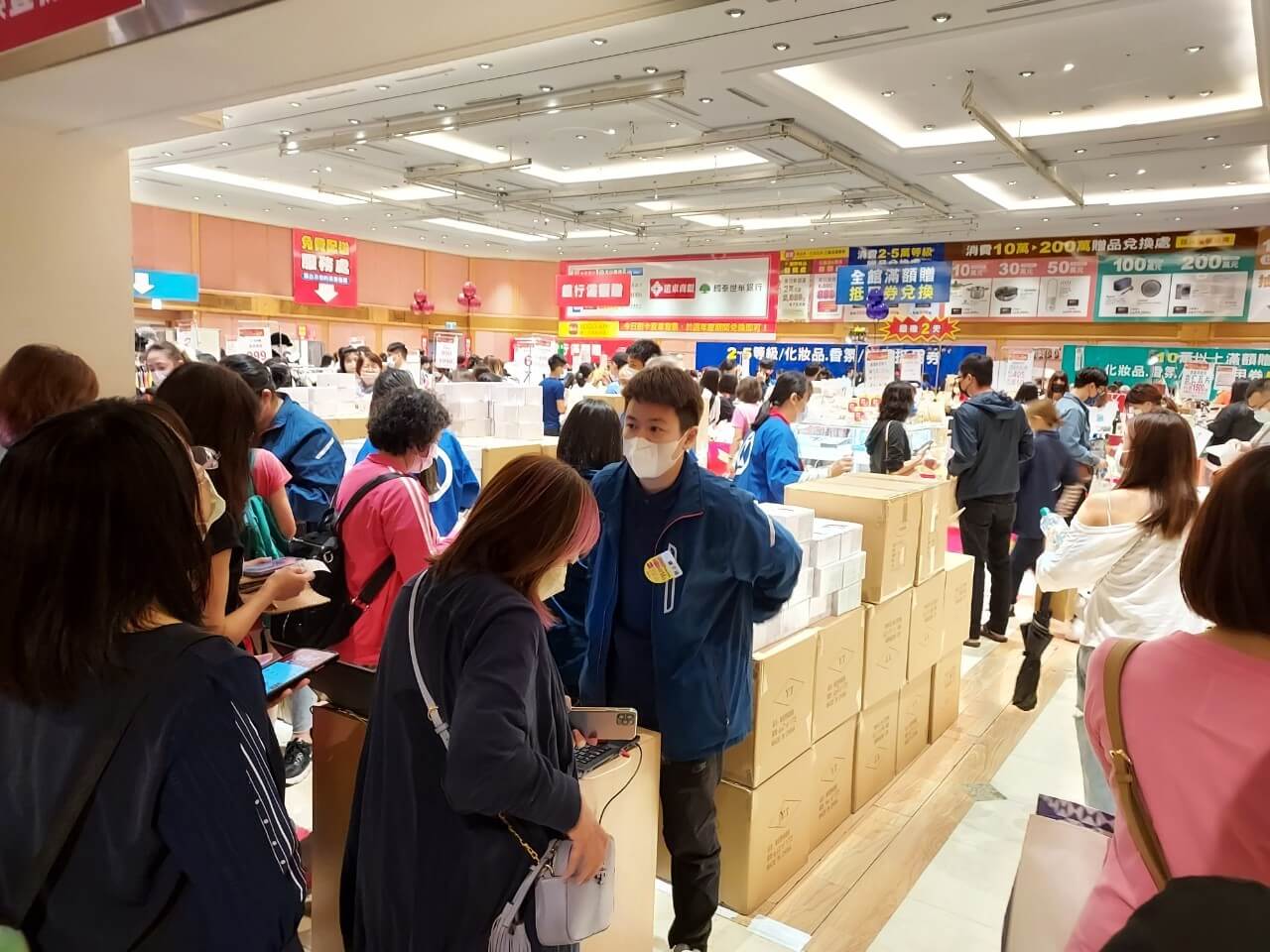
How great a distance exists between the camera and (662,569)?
6.71 ft

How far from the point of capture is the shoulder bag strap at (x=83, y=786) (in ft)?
3.14

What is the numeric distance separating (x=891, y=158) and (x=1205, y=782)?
8.19 m

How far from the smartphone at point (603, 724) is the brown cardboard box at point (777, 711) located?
742mm

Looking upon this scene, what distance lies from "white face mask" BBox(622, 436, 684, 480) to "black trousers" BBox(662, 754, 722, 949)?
71cm

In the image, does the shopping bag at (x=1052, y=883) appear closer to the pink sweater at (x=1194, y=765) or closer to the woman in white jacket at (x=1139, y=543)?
the pink sweater at (x=1194, y=765)

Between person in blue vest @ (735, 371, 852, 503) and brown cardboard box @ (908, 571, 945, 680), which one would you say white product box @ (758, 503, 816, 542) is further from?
person in blue vest @ (735, 371, 852, 503)

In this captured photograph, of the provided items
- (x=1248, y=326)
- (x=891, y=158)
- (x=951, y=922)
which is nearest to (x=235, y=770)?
(x=951, y=922)

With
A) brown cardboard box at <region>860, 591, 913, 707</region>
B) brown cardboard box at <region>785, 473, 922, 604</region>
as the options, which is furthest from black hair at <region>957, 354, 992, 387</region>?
brown cardboard box at <region>860, 591, 913, 707</region>

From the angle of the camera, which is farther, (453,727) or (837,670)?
(837,670)

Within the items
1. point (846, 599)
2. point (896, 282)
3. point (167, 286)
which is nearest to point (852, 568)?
point (846, 599)

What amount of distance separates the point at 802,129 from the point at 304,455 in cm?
542

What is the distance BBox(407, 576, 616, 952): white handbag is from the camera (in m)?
1.40

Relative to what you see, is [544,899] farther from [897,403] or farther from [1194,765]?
[897,403]

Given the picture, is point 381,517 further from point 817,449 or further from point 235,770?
point 817,449
